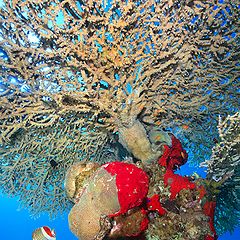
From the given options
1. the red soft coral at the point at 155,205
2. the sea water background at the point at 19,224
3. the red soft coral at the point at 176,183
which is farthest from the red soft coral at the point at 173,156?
the sea water background at the point at 19,224

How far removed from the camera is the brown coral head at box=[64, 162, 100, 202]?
428cm

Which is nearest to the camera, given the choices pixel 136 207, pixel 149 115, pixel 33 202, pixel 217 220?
pixel 136 207

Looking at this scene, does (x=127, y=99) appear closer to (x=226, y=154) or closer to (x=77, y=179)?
(x=77, y=179)

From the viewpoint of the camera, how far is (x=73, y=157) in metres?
7.07

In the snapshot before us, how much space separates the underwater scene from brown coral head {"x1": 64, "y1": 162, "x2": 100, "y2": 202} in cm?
2

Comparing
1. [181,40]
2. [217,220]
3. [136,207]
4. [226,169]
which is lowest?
[217,220]

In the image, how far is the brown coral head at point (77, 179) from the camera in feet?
14.0

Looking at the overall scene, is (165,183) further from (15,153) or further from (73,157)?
(15,153)

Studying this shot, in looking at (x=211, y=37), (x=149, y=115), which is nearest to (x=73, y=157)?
→ (x=149, y=115)

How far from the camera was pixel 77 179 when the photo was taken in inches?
171

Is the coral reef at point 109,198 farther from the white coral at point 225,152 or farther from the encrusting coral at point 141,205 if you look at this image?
the white coral at point 225,152

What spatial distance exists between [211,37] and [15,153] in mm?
5615

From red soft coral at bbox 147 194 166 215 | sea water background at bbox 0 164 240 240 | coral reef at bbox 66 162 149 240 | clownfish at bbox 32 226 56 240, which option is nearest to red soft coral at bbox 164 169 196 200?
red soft coral at bbox 147 194 166 215

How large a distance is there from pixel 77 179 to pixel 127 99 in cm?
187
